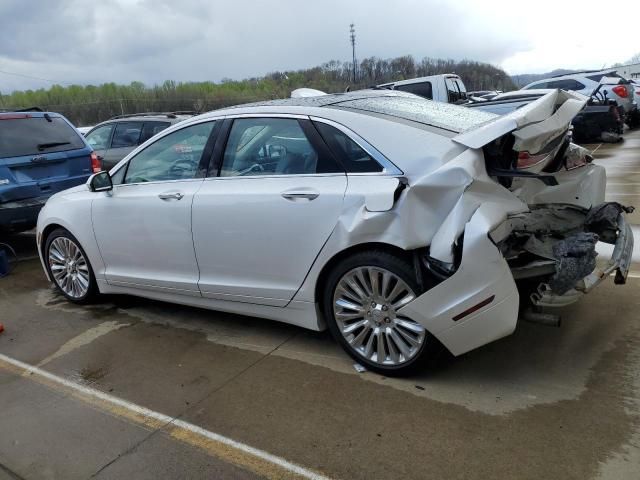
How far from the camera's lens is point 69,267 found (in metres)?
5.11

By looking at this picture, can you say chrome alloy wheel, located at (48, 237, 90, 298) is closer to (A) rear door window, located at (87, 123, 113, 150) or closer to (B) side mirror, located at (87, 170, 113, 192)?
(B) side mirror, located at (87, 170, 113, 192)

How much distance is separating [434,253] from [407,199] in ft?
1.11

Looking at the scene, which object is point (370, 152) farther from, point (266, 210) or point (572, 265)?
point (572, 265)

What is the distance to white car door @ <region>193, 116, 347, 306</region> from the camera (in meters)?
3.37

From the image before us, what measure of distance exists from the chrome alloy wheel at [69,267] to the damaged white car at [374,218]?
77 centimetres

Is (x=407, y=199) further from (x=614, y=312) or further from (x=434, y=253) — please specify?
(x=614, y=312)

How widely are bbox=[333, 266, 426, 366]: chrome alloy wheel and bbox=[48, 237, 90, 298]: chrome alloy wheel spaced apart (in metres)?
2.75

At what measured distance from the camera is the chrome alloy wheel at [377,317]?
3154mm

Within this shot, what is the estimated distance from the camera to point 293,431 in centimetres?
293

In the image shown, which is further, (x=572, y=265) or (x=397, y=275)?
(x=397, y=275)

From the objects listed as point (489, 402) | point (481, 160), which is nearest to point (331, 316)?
point (489, 402)

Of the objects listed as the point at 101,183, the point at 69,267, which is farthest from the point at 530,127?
the point at 69,267

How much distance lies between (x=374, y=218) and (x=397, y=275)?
1.14 ft

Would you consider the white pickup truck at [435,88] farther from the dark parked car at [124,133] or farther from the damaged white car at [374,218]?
the damaged white car at [374,218]
